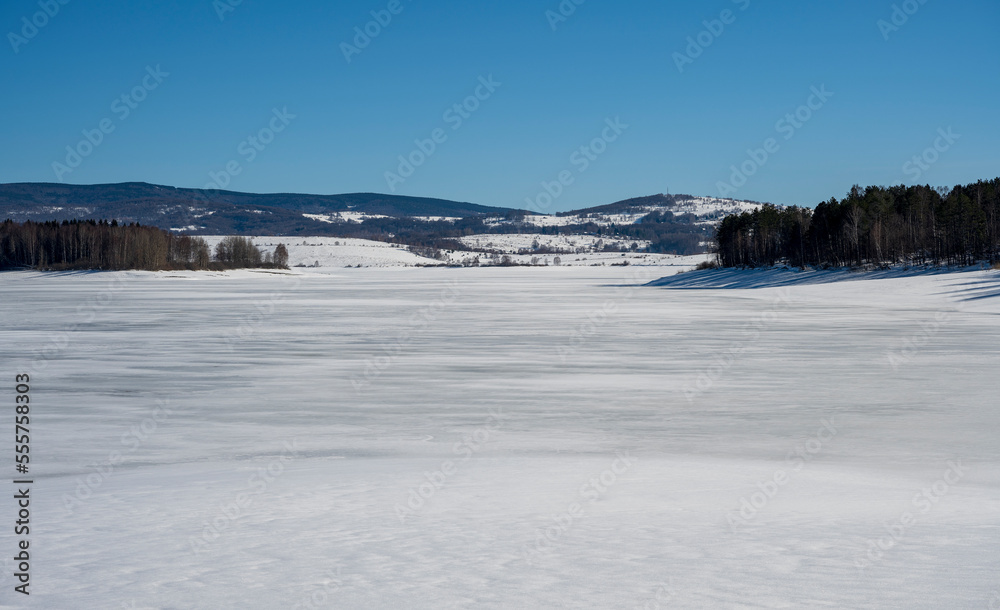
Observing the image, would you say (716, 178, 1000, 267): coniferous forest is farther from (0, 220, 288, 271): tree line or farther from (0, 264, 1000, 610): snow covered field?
(0, 220, 288, 271): tree line

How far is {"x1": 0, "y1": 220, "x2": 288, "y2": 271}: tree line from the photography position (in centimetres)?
12056

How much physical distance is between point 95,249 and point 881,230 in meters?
107

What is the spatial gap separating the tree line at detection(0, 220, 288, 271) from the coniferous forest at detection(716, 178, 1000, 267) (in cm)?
7793

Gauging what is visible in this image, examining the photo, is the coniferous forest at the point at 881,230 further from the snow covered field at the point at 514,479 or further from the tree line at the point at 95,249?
the tree line at the point at 95,249

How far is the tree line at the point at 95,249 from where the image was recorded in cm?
12056

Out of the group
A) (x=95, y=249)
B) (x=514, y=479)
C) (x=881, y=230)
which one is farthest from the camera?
(x=95, y=249)

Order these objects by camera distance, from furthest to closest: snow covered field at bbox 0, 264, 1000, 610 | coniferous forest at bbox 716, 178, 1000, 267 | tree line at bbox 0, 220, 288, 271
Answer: tree line at bbox 0, 220, 288, 271 → coniferous forest at bbox 716, 178, 1000, 267 → snow covered field at bbox 0, 264, 1000, 610

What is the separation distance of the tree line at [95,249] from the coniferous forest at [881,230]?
256ft

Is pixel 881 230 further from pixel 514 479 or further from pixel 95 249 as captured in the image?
pixel 95 249

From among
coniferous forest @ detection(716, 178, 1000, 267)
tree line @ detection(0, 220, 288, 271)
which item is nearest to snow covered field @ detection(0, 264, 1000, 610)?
coniferous forest @ detection(716, 178, 1000, 267)

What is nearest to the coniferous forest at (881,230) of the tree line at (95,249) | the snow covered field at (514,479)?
the snow covered field at (514,479)

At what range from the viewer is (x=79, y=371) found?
50.6ft

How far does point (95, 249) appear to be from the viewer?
12562 cm

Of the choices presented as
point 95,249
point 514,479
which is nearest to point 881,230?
point 514,479
